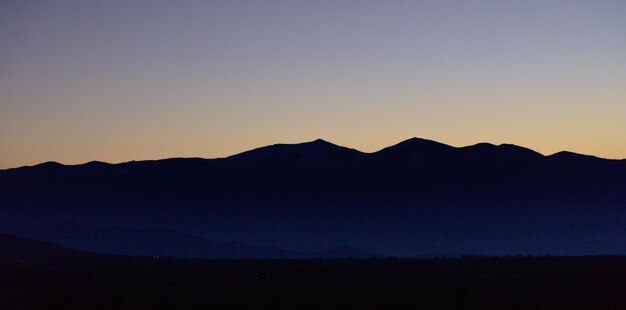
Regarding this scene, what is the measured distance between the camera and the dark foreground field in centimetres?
5088

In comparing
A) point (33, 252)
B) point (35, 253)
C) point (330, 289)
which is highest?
point (33, 252)

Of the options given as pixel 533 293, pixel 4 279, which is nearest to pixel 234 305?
pixel 533 293

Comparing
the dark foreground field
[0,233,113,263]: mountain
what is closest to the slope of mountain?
[0,233,113,263]: mountain

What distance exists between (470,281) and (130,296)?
70.5 ft

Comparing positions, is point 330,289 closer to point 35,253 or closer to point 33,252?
point 35,253

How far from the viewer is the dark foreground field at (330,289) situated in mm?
50875

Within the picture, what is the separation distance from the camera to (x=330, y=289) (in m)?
61.2

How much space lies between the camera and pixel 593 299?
52781mm

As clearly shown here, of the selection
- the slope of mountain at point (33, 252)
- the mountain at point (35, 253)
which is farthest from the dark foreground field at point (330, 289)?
the slope of mountain at point (33, 252)

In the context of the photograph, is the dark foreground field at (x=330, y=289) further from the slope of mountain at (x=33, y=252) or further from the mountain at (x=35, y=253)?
the slope of mountain at (x=33, y=252)

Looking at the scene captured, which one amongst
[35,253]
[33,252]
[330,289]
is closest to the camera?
[330,289]

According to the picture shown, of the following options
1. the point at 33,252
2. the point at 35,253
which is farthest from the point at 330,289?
the point at 33,252

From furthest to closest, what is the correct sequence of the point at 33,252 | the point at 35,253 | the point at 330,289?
the point at 33,252
the point at 35,253
the point at 330,289

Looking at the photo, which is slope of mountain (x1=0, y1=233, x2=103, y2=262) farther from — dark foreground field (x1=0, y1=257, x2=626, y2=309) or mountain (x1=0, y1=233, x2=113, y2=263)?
dark foreground field (x1=0, y1=257, x2=626, y2=309)
